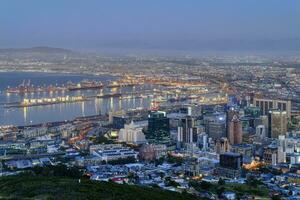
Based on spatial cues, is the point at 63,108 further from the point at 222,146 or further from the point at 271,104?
the point at 222,146

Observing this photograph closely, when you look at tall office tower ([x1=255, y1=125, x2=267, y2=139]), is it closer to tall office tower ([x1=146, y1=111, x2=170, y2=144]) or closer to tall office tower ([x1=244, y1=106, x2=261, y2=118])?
tall office tower ([x1=244, y1=106, x2=261, y2=118])

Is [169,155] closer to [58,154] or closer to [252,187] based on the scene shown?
[58,154]

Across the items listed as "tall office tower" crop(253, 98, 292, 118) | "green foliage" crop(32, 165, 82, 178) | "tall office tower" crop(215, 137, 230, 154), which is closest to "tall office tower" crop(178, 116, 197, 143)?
"tall office tower" crop(215, 137, 230, 154)

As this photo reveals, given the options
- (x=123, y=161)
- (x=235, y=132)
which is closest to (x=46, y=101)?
(x=235, y=132)

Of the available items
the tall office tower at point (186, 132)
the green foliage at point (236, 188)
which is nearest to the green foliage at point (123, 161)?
the tall office tower at point (186, 132)

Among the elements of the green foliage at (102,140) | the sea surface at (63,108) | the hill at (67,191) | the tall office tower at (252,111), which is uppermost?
the hill at (67,191)

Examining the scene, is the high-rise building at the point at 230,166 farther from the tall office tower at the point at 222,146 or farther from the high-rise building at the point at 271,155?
the tall office tower at the point at 222,146
